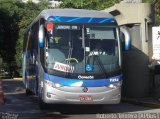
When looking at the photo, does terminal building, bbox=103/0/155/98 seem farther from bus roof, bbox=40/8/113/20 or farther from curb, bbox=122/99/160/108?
bus roof, bbox=40/8/113/20

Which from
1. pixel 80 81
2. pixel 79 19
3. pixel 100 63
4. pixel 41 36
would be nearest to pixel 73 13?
pixel 79 19

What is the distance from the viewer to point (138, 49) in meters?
20.4

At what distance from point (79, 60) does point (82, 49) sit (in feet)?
1.29

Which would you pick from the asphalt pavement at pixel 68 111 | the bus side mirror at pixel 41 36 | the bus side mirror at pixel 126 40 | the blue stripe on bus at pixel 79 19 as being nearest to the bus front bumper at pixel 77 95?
the asphalt pavement at pixel 68 111

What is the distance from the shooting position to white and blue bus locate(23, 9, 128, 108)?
14.6 meters

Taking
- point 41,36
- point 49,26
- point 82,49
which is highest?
point 49,26

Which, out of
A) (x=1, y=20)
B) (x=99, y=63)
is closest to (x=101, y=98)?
(x=99, y=63)

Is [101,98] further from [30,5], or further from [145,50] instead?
[30,5]

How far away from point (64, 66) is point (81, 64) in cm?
54

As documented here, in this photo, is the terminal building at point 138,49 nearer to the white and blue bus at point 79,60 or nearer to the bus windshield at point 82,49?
the white and blue bus at point 79,60

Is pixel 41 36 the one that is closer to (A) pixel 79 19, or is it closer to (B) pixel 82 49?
(B) pixel 82 49

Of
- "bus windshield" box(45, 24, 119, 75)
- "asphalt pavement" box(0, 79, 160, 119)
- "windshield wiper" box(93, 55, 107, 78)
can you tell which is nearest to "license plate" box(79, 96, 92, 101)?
"asphalt pavement" box(0, 79, 160, 119)

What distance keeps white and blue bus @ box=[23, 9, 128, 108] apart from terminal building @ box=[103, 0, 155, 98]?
497 centimetres

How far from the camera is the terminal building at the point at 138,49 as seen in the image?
66.1 ft
